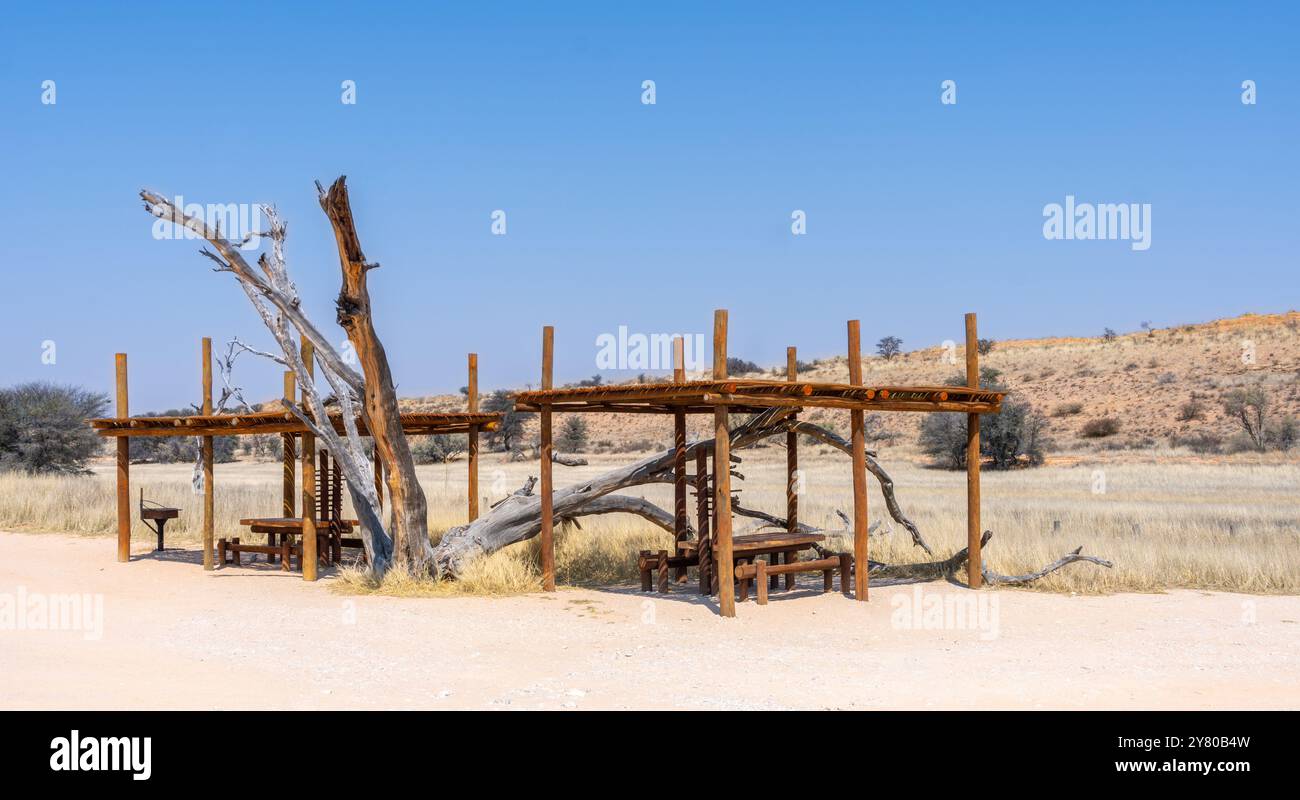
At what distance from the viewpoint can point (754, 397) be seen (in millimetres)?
10922

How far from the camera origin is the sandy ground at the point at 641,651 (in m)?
7.38

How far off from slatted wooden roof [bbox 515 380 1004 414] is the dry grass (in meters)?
2.35

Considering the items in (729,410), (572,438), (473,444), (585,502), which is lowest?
(572,438)

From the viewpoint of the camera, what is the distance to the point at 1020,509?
21.0 meters

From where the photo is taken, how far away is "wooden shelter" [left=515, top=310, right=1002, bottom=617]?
10.9m

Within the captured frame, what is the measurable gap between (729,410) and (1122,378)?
42294mm

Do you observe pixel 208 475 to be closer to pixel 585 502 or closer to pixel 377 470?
pixel 377 470

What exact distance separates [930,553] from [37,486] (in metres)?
19.8

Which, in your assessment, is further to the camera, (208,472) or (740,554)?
(208,472)

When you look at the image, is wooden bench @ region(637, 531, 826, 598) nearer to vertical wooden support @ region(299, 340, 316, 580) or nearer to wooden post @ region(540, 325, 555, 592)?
wooden post @ region(540, 325, 555, 592)

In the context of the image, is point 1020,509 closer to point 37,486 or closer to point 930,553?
point 930,553

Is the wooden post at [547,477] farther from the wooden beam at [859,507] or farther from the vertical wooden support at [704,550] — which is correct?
the wooden beam at [859,507]

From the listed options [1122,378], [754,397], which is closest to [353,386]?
[754,397]

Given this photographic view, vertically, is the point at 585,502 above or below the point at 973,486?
below
